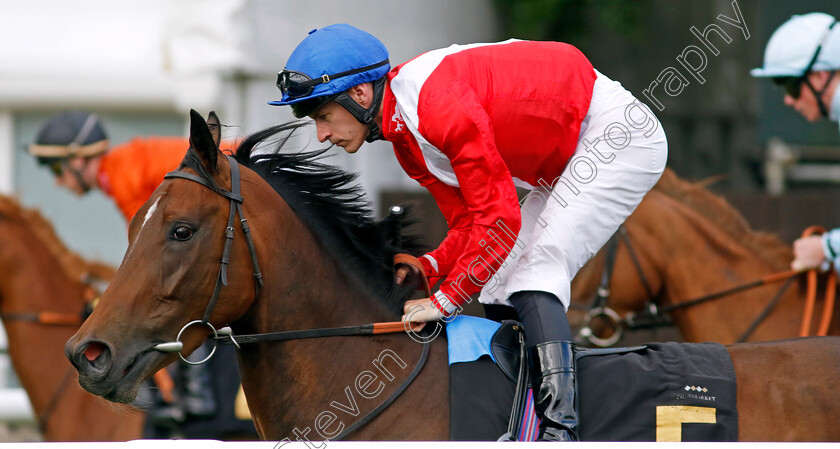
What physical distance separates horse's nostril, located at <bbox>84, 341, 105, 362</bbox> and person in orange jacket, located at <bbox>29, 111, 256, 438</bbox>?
1.91 m

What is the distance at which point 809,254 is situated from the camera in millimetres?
3850

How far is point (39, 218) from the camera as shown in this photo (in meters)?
4.77

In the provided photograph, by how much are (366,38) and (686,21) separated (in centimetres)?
829

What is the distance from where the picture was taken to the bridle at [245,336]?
2225 mm

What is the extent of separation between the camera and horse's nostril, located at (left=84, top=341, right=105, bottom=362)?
212 cm

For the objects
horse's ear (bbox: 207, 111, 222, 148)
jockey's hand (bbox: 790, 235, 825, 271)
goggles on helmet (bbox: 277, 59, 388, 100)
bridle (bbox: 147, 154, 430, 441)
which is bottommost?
bridle (bbox: 147, 154, 430, 441)

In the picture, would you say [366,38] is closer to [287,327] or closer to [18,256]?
[287,327]

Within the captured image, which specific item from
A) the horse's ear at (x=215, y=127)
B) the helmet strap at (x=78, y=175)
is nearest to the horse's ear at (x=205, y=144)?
the horse's ear at (x=215, y=127)

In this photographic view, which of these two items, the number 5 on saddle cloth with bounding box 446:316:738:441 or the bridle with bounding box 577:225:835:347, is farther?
the bridle with bounding box 577:225:835:347

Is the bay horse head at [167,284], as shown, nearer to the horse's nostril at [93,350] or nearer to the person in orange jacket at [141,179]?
the horse's nostril at [93,350]

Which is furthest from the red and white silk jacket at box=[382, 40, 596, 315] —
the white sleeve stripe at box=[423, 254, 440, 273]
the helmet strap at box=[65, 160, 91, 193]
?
the helmet strap at box=[65, 160, 91, 193]

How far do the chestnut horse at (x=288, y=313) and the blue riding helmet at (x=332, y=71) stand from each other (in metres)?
0.23

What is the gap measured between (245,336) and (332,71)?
798 mm

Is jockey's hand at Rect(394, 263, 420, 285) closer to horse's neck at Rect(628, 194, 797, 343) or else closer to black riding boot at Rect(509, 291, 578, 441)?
black riding boot at Rect(509, 291, 578, 441)
